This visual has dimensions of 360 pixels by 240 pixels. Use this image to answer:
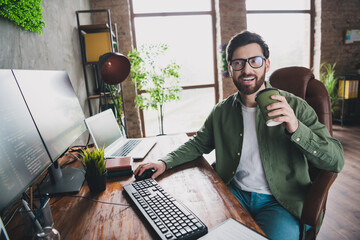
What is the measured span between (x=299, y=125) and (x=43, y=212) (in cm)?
100

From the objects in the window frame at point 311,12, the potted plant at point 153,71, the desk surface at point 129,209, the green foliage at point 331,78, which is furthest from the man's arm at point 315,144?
the green foliage at point 331,78

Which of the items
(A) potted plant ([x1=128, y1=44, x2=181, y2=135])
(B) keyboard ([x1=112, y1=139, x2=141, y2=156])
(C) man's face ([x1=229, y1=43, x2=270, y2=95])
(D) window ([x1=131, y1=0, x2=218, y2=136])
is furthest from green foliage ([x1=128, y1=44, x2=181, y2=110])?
(C) man's face ([x1=229, y1=43, x2=270, y2=95])

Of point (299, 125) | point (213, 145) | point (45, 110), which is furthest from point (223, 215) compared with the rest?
point (45, 110)

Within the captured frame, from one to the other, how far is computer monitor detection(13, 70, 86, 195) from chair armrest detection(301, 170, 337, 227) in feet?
3.25

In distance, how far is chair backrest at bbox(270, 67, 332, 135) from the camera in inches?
48.7

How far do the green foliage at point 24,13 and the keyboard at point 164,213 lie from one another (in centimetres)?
112

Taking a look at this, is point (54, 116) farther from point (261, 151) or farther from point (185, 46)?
point (185, 46)

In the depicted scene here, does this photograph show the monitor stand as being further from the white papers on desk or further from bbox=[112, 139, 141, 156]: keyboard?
the white papers on desk

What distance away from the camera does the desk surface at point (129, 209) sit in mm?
706

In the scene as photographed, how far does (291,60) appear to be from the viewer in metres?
4.95

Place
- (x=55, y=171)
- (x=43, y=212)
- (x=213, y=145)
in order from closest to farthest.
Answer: (x=43, y=212) < (x=55, y=171) < (x=213, y=145)

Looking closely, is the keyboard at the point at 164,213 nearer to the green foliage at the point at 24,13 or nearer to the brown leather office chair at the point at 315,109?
the brown leather office chair at the point at 315,109

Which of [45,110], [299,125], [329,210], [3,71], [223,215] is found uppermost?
[3,71]

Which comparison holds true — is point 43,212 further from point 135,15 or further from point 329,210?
point 135,15
